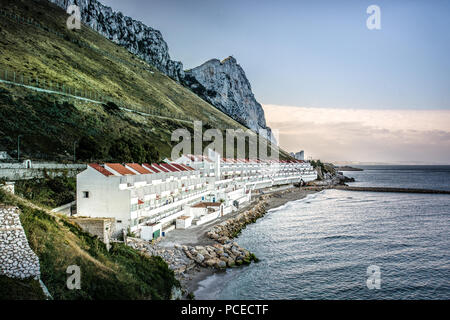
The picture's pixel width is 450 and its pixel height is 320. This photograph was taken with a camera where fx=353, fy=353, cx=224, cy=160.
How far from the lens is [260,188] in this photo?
99.9 meters

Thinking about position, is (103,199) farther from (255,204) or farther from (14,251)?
(255,204)

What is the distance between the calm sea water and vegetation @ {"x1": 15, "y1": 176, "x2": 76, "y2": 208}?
65.5 ft

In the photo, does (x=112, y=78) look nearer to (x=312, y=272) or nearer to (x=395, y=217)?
(x=395, y=217)

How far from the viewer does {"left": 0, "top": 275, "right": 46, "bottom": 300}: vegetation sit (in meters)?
15.0

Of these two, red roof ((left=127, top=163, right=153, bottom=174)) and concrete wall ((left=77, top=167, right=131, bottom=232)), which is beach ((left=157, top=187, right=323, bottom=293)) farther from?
red roof ((left=127, top=163, right=153, bottom=174))

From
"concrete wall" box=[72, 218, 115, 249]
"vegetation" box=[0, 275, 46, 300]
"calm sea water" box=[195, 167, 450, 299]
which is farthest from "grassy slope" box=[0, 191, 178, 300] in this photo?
"calm sea water" box=[195, 167, 450, 299]

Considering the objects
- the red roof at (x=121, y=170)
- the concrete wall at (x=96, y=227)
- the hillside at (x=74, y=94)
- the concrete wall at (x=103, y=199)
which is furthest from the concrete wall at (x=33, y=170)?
the concrete wall at (x=96, y=227)

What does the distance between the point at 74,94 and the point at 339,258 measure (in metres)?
78.3

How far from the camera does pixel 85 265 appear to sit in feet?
65.4

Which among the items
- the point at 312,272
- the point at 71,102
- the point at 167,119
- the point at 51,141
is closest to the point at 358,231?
the point at 312,272

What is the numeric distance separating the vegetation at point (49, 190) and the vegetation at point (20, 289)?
20.6 metres

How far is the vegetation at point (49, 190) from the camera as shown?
36053 mm

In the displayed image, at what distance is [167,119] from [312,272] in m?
108

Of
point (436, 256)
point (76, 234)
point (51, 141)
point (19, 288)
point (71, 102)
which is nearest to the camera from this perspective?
point (19, 288)
